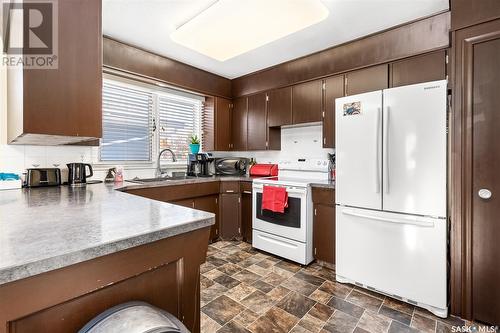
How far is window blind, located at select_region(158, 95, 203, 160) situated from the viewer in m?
3.54

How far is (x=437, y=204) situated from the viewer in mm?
1854

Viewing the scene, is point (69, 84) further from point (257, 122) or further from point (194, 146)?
point (257, 122)

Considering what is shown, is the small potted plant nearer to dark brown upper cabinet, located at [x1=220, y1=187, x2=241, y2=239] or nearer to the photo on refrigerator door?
dark brown upper cabinet, located at [x1=220, y1=187, x2=241, y2=239]

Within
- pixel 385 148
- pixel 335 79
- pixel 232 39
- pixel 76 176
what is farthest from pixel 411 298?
pixel 76 176

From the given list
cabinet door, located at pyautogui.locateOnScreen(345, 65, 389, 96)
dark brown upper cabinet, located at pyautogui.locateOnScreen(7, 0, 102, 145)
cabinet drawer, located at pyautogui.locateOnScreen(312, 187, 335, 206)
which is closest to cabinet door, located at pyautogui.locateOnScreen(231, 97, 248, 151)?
cabinet drawer, located at pyautogui.locateOnScreen(312, 187, 335, 206)

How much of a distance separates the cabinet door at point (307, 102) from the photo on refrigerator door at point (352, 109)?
686mm

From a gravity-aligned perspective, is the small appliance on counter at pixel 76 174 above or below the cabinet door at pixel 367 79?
below

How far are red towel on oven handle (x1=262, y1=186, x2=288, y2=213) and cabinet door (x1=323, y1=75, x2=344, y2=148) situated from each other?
2.61 feet

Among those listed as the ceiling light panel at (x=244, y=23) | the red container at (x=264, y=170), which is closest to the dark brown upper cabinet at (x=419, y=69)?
the ceiling light panel at (x=244, y=23)

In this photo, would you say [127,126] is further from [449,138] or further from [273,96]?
[449,138]

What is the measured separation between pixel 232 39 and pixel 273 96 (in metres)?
1.32

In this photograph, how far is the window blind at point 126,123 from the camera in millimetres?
2947

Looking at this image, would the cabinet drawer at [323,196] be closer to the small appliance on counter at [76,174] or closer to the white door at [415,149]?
the white door at [415,149]

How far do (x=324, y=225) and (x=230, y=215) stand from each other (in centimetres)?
137
